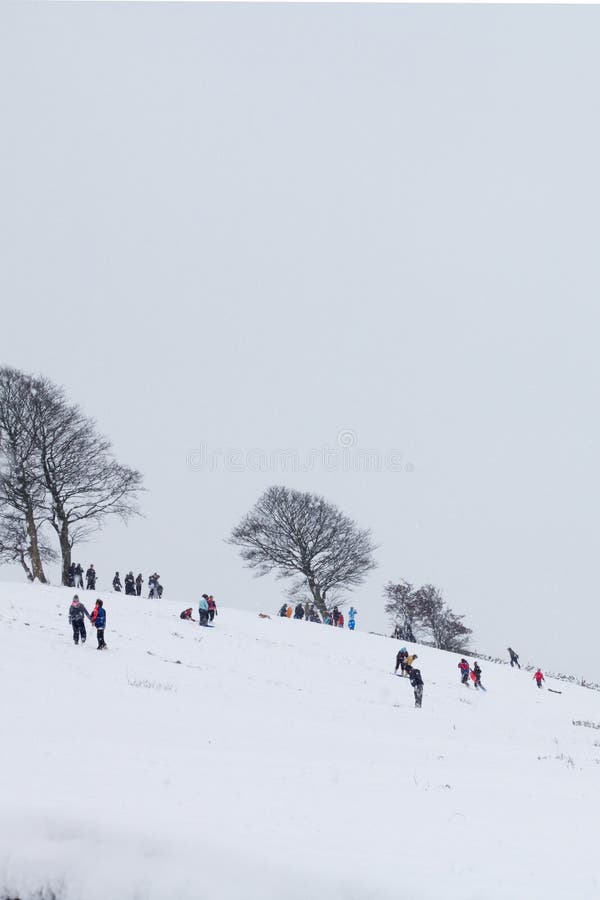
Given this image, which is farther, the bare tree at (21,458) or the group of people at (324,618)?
the group of people at (324,618)

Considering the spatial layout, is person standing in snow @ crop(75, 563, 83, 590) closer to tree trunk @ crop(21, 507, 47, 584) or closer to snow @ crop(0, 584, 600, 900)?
tree trunk @ crop(21, 507, 47, 584)

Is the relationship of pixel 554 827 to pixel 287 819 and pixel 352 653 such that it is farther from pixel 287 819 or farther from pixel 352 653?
pixel 352 653

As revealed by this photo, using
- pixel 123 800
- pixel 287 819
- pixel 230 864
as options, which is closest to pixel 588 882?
pixel 287 819

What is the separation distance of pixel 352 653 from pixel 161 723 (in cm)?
1964

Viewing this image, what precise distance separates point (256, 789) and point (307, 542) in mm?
43220

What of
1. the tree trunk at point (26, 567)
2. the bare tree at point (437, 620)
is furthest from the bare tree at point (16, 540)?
the bare tree at point (437, 620)

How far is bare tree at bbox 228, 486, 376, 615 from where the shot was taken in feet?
168

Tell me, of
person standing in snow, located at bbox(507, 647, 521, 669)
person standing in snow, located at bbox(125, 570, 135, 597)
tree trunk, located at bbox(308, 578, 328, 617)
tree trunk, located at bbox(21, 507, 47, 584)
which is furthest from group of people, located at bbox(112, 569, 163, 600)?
person standing in snow, located at bbox(507, 647, 521, 669)

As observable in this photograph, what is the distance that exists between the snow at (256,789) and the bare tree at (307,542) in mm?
29601

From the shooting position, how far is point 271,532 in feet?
170

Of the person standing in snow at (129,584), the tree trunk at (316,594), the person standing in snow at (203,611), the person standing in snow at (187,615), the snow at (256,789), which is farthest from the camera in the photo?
the tree trunk at (316,594)

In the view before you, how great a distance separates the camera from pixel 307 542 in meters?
51.3

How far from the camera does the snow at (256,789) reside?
5.42 metres

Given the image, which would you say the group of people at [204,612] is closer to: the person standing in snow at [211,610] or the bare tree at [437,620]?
the person standing in snow at [211,610]
